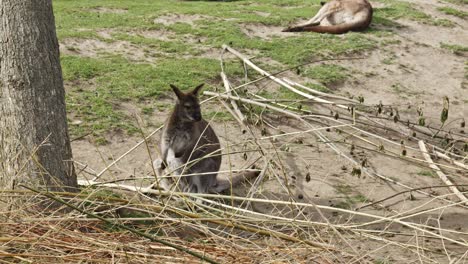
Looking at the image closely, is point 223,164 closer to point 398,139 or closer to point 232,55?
point 398,139

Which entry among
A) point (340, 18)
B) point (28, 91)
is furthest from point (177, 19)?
point (28, 91)

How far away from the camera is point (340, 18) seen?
34.1 feet

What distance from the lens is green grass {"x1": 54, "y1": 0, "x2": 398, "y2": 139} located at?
6.74 meters

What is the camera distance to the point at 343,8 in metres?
10.4

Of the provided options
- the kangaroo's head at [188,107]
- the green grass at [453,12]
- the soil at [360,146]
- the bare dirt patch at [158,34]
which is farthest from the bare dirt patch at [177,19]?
the green grass at [453,12]

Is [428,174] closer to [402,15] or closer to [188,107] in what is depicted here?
[188,107]

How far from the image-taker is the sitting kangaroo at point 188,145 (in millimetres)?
5586

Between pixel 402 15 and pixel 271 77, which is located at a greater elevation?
pixel 402 15

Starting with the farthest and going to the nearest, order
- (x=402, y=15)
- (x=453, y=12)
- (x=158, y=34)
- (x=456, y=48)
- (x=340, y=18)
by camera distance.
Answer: (x=453, y=12)
(x=402, y=15)
(x=340, y=18)
(x=456, y=48)
(x=158, y=34)

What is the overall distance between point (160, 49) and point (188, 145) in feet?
9.61

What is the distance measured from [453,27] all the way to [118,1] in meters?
5.22

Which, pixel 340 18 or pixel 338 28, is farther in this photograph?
pixel 340 18

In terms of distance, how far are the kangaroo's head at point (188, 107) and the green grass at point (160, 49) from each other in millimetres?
495

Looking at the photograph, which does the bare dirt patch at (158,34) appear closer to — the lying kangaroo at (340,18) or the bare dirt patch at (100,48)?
the bare dirt patch at (100,48)
